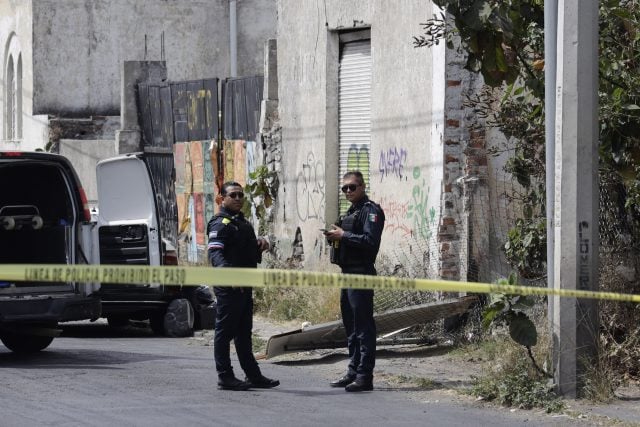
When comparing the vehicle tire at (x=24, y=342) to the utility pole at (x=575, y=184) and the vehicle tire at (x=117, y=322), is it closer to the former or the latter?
the vehicle tire at (x=117, y=322)

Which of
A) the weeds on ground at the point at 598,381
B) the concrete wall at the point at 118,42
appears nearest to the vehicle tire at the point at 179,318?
the weeds on ground at the point at 598,381

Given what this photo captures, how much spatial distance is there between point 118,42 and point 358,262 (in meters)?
19.6

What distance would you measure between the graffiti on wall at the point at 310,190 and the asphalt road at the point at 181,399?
14.2 ft

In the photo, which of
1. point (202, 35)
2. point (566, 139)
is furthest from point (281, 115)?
point (202, 35)

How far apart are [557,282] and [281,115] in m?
9.00

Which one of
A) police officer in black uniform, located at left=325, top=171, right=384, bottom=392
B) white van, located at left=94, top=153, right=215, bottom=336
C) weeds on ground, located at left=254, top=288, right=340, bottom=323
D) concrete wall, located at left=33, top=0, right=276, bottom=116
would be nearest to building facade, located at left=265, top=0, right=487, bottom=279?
weeds on ground, located at left=254, top=288, right=340, bottom=323

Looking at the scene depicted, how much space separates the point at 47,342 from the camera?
503 inches

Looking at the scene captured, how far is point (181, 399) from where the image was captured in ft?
31.5

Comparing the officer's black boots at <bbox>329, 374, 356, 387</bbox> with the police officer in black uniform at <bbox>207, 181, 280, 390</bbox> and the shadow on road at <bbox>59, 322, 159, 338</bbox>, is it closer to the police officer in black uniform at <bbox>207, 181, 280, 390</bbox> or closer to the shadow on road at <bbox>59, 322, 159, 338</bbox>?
the police officer in black uniform at <bbox>207, 181, 280, 390</bbox>

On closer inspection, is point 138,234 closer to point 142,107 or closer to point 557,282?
point 557,282

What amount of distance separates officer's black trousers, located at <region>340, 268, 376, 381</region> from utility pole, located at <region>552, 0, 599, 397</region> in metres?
1.60

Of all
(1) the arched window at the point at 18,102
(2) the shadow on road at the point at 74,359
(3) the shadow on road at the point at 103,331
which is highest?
(1) the arched window at the point at 18,102

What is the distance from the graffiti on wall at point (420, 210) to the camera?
13.6 metres

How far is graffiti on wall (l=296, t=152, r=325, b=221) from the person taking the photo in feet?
53.5
